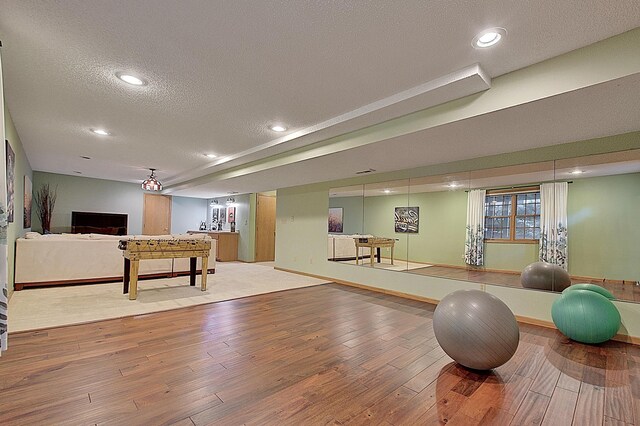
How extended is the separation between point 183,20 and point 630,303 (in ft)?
16.5

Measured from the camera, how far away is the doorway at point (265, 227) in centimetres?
970

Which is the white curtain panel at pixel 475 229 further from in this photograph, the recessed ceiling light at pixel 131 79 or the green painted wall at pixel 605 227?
the recessed ceiling light at pixel 131 79

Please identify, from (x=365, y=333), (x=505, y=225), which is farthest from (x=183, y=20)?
(x=505, y=225)

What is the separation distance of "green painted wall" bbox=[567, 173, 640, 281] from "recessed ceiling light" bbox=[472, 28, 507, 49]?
2.60 metres

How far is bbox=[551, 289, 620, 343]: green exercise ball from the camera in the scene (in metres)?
3.01

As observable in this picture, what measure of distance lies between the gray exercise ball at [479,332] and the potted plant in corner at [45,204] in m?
10.5

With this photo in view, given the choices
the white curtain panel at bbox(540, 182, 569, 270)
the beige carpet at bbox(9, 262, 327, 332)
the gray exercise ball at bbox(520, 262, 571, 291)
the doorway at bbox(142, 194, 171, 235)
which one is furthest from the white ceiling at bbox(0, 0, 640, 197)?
the doorway at bbox(142, 194, 171, 235)

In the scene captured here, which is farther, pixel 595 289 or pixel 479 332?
pixel 595 289

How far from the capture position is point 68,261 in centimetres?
523

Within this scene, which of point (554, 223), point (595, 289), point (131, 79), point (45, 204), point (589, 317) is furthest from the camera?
point (45, 204)

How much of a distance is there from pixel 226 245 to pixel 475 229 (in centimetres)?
746

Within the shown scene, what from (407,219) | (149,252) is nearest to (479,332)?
(407,219)

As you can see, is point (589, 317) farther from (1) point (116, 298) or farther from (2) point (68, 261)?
(2) point (68, 261)

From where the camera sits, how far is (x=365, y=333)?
3316 millimetres
